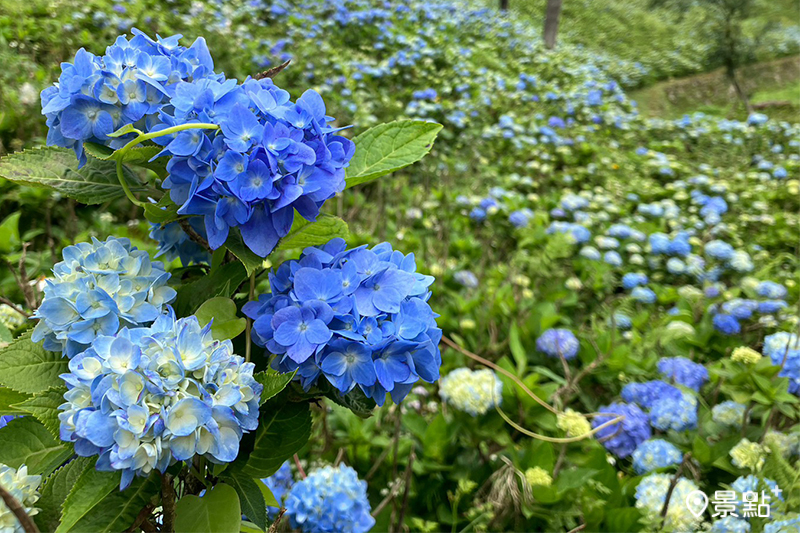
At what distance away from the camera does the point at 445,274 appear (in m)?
2.59

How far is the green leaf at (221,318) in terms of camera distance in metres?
0.59

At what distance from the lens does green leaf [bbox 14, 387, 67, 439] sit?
0.53m

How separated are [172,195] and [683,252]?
314 centimetres

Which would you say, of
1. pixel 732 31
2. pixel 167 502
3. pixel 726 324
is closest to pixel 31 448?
pixel 167 502

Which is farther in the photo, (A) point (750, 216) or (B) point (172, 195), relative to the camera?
(A) point (750, 216)

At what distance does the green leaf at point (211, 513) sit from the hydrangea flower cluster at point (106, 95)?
1.28 ft

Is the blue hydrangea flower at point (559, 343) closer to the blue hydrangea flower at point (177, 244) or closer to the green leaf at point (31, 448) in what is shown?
the blue hydrangea flower at point (177, 244)

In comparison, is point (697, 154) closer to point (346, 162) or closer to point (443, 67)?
point (443, 67)

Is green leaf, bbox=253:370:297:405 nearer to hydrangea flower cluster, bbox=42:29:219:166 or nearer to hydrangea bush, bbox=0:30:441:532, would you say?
hydrangea bush, bbox=0:30:441:532

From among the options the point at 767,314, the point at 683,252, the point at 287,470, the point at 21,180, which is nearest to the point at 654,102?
the point at 683,252

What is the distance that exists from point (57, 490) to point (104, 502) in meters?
0.06

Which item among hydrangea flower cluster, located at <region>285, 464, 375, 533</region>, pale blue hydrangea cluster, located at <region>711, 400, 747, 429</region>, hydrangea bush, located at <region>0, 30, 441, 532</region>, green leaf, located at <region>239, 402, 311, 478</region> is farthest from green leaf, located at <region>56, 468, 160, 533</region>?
pale blue hydrangea cluster, located at <region>711, 400, 747, 429</region>

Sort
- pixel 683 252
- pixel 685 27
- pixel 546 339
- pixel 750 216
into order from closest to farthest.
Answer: pixel 546 339 → pixel 683 252 → pixel 750 216 → pixel 685 27

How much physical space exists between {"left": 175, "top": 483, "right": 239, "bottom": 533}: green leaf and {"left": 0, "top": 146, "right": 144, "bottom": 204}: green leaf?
0.34 metres
